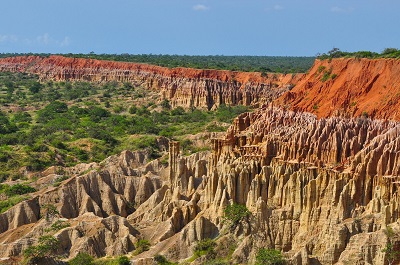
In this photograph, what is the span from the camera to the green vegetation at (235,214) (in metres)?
38.1

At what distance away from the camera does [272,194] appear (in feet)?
129

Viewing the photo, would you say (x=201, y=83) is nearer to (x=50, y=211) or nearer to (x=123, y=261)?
(x=50, y=211)

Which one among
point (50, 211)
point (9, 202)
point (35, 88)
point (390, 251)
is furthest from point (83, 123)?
point (390, 251)

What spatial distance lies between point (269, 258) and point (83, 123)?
2754 inches

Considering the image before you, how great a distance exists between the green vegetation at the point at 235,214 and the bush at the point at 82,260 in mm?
8994

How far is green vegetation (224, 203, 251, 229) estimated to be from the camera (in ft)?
125

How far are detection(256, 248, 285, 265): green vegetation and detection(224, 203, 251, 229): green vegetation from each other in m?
4.25

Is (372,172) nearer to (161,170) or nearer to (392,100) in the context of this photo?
(392,100)

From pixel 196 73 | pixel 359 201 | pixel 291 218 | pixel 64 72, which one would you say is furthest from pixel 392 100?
pixel 64 72

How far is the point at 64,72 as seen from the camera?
167000 millimetres

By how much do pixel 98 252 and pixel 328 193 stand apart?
51.4ft

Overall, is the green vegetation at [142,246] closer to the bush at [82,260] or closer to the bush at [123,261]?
the bush at [123,261]

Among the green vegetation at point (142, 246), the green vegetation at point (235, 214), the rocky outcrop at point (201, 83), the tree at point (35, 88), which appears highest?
the rocky outcrop at point (201, 83)

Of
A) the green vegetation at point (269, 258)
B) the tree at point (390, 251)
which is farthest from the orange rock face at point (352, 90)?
the green vegetation at point (269, 258)
